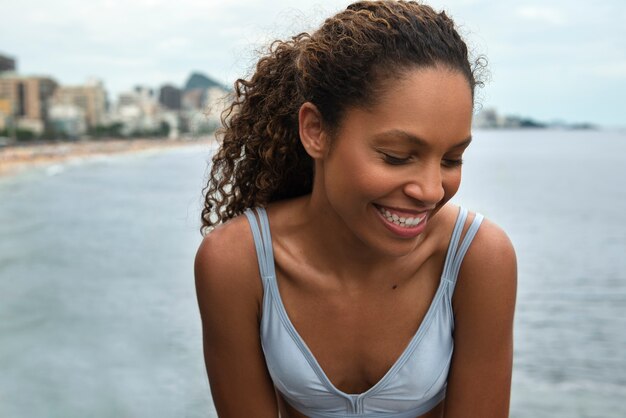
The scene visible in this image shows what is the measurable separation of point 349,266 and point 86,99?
169954mm

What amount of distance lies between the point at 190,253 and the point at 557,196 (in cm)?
1908

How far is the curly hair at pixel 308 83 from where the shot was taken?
1611 millimetres

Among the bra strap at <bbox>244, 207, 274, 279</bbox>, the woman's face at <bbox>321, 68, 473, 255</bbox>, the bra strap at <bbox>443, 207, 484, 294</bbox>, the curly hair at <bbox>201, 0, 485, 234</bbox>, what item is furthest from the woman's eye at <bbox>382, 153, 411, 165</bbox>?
the bra strap at <bbox>244, 207, 274, 279</bbox>

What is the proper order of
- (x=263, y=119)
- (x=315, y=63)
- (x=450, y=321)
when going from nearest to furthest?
(x=315, y=63) → (x=450, y=321) → (x=263, y=119)

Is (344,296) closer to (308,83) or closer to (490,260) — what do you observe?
(490,260)

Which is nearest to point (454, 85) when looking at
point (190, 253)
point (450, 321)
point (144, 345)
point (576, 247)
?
point (450, 321)

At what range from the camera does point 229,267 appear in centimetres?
185

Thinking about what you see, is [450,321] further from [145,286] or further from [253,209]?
[145,286]

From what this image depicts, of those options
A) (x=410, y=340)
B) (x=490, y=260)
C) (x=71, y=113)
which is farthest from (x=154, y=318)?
(x=71, y=113)

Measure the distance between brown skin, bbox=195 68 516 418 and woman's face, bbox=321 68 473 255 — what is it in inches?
0.6

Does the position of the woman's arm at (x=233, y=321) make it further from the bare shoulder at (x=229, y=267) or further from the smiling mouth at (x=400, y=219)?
the smiling mouth at (x=400, y=219)

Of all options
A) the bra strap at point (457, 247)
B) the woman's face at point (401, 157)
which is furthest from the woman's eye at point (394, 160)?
the bra strap at point (457, 247)

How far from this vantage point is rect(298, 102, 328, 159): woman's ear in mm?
1757

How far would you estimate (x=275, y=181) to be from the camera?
202cm
